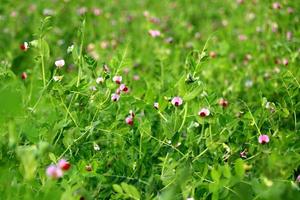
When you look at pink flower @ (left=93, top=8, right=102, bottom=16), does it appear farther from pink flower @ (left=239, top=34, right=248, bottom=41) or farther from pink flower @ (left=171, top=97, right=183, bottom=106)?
pink flower @ (left=171, top=97, right=183, bottom=106)

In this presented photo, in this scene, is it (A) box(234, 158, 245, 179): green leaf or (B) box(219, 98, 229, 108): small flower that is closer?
(A) box(234, 158, 245, 179): green leaf

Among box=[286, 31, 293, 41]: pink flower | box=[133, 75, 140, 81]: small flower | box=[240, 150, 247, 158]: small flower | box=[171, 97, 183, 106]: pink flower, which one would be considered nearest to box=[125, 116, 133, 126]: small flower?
box=[171, 97, 183, 106]: pink flower

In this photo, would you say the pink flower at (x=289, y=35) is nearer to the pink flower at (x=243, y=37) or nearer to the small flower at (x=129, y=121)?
the pink flower at (x=243, y=37)

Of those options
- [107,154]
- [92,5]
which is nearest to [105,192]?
[107,154]

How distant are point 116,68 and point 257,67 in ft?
4.61

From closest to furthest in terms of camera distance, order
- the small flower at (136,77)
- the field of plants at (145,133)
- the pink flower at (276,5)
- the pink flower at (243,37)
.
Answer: the field of plants at (145,133)
the small flower at (136,77)
the pink flower at (276,5)
the pink flower at (243,37)

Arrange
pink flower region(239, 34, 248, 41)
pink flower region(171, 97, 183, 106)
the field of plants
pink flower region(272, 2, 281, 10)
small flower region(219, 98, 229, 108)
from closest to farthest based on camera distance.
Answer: the field of plants → pink flower region(171, 97, 183, 106) → small flower region(219, 98, 229, 108) → pink flower region(272, 2, 281, 10) → pink flower region(239, 34, 248, 41)

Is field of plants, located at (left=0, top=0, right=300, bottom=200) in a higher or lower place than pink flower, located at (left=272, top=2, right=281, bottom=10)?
higher

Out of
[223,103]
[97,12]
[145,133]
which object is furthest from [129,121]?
[97,12]

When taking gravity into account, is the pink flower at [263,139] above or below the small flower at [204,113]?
below

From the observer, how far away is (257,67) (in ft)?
11.0

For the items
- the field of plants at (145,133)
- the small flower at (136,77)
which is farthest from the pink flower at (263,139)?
the small flower at (136,77)

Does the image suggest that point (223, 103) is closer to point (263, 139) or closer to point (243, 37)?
point (263, 139)

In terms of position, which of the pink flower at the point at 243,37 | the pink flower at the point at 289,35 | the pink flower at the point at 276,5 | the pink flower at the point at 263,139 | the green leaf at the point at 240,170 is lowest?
the pink flower at the point at 243,37
